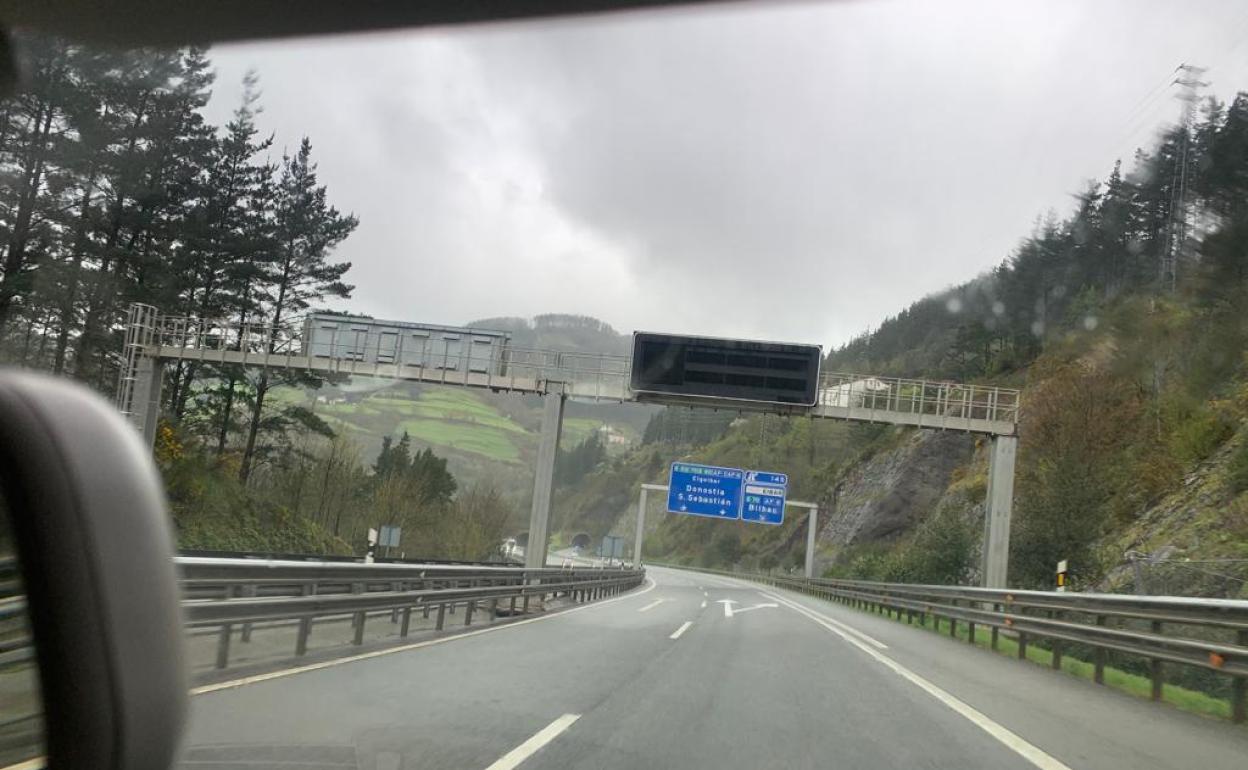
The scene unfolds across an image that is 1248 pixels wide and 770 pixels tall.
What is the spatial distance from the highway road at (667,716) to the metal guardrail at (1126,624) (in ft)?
1.85

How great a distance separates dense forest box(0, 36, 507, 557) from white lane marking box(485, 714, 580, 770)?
5.53 meters

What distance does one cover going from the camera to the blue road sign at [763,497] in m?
50.0

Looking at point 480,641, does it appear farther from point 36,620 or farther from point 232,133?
→ point 232,133

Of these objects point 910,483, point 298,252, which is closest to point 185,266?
point 298,252

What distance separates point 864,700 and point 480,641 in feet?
20.1

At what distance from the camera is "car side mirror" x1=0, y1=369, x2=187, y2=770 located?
2486 mm

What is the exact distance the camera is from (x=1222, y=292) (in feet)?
138

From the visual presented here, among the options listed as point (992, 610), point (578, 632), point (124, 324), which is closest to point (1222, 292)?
point (992, 610)

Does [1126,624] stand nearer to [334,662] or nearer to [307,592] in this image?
[334,662]

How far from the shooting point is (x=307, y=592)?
11.0 m

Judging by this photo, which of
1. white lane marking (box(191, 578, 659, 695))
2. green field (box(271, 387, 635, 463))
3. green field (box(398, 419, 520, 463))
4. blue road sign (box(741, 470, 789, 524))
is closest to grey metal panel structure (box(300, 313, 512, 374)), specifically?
white lane marking (box(191, 578, 659, 695))

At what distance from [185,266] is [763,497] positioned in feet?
92.0

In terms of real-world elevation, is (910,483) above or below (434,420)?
below

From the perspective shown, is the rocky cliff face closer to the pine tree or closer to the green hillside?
the green hillside
